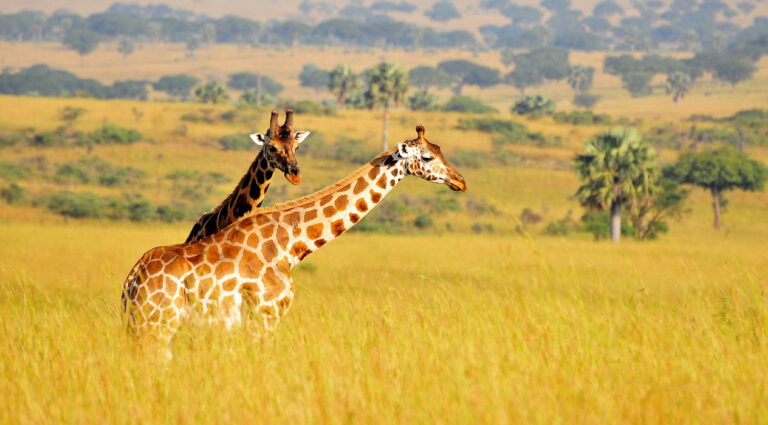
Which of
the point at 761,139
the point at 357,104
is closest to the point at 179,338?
the point at 761,139

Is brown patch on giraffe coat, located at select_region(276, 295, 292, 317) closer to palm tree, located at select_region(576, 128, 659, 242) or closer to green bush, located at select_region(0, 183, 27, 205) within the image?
palm tree, located at select_region(576, 128, 659, 242)

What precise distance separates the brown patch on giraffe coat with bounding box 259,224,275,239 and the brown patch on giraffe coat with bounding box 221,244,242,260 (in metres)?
0.29

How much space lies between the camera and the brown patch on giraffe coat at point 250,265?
26.6 feet

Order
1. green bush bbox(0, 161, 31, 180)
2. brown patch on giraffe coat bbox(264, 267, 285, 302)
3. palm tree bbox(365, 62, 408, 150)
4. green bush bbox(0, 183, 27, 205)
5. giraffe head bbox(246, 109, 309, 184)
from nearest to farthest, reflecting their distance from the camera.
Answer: brown patch on giraffe coat bbox(264, 267, 285, 302)
giraffe head bbox(246, 109, 309, 184)
green bush bbox(0, 183, 27, 205)
green bush bbox(0, 161, 31, 180)
palm tree bbox(365, 62, 408, 150)

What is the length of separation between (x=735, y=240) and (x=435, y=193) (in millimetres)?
22947

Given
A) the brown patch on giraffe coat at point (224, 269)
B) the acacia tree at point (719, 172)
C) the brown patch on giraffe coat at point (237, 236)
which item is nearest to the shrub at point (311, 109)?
the acacia tree at point (719, 172)

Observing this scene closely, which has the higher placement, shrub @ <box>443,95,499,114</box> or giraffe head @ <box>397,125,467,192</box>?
shrub @ <box>443,95,499,114</box>

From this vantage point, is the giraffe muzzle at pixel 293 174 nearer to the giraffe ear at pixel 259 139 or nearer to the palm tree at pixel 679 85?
the giraffe ear at pixel 259 139

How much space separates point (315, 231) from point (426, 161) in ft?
3.80

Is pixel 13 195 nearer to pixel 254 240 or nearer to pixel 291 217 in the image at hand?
pixel 291 217

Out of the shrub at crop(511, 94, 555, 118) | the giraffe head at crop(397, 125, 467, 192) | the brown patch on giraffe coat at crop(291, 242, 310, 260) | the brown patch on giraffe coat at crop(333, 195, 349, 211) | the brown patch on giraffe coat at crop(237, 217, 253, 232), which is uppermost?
the shrub at crop(511, 94, 555, 118)

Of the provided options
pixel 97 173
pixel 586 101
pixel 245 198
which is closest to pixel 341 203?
pixel 245 198

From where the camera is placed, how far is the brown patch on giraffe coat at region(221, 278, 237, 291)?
8008 mm

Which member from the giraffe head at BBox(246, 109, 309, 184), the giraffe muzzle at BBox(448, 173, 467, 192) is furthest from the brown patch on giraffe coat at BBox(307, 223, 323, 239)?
the giraffe muzzle at BBox(448, 173, 467, 192)
